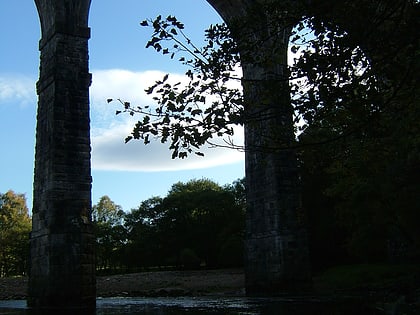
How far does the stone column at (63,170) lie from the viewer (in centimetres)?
1342

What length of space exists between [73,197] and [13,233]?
143ft

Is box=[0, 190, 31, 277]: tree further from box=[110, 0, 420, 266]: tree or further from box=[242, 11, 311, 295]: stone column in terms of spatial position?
box=[110, 0, 420, 266]: tree

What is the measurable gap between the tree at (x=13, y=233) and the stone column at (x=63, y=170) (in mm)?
41961

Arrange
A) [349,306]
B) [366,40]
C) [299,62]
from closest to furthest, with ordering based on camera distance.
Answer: [366,40], [299,62], [349,306]

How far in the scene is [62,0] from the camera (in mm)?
14805

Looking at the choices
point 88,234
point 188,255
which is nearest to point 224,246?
point 188,255

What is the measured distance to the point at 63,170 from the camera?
46.3ft

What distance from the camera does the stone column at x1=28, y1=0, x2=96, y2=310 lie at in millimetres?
13422

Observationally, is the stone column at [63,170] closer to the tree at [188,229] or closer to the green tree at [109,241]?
the tree at [188,229]

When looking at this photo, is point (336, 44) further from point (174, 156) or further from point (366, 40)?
point (174, 156)

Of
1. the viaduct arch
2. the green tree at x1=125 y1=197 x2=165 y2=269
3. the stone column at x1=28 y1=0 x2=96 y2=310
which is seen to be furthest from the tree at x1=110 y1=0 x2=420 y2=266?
the green tree at x1=125 y1=197 x2=165 y2=269

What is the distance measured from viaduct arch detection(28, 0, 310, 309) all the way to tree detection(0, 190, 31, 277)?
138 ft

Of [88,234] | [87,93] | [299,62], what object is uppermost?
[87,93]

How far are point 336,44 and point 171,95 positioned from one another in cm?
167
